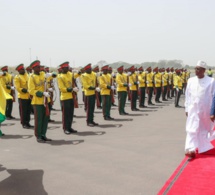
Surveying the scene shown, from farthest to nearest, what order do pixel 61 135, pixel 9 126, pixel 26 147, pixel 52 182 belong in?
pixel 9 126 < pixel 61 135 < pixel 26 147 < pixel 52 182

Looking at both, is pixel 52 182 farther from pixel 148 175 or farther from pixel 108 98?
pixel 108 98

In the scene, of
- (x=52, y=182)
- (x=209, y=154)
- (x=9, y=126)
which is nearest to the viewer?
(x=52, y=182)

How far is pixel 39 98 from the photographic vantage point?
8.00 metres

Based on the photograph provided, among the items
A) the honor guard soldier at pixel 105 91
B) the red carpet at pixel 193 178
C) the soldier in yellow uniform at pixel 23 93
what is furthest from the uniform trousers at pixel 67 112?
the red carpet at pixel 193 178

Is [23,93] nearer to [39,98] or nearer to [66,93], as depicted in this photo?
[66,93]

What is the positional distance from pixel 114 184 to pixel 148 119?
701cm

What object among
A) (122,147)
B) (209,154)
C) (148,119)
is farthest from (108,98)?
(209,154)

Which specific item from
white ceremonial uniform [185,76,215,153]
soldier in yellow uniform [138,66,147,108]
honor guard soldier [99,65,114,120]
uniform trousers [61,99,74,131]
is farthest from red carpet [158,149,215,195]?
soldier in yellow uniform [138,66,147,108]

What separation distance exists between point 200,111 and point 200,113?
40mm

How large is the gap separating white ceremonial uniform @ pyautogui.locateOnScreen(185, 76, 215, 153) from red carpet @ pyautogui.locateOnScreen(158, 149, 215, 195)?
1.19 ft

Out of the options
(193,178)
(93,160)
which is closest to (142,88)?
(93,160)

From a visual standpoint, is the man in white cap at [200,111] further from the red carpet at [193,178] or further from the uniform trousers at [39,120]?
the uniform trousers at [39,120]

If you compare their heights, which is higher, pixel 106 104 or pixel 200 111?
pixel 200 111

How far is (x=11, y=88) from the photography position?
1223cm
